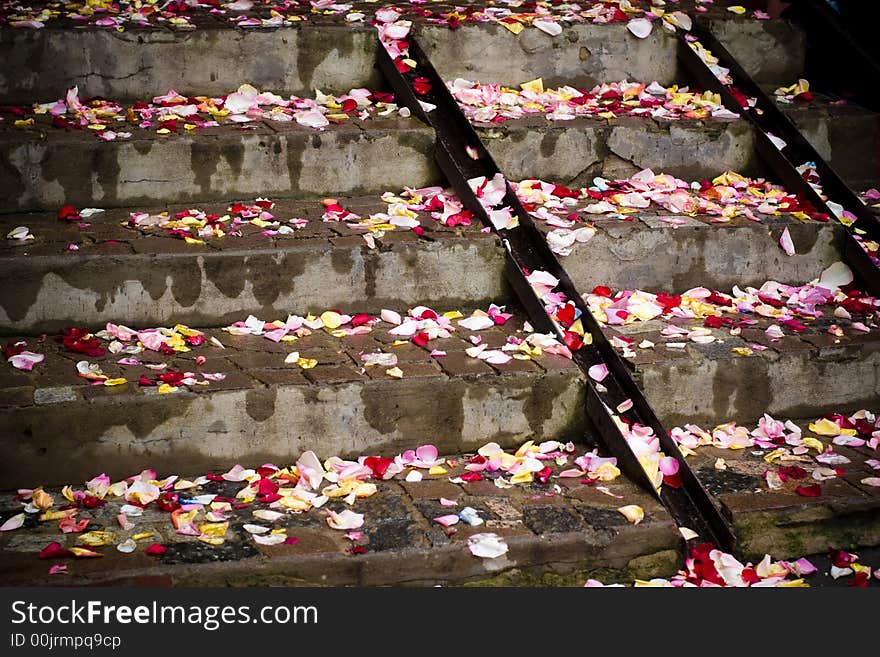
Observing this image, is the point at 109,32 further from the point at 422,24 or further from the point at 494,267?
the point at 494,267

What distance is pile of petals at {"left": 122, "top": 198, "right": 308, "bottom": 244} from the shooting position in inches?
173

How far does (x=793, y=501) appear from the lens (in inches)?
145

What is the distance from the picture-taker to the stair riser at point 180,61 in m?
4.99

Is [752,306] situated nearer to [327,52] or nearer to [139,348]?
[327,52]

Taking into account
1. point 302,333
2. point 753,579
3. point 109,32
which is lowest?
point 753,579

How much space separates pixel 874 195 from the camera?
18.0 ft

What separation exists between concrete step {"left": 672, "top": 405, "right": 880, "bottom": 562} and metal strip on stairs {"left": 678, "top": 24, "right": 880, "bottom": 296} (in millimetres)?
1138

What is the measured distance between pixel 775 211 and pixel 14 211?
130 inches

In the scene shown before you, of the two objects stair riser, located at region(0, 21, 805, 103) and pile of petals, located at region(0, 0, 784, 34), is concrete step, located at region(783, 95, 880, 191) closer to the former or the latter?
stair riser, located at region(0, 21, 805, 103)

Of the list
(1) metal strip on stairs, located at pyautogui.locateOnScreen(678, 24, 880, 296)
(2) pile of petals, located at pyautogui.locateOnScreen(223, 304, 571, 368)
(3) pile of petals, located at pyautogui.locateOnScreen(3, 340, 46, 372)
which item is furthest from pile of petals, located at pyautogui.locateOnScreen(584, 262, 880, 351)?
(3) pile of petals, located at pyautogui.locateOnScreen(3, 340, 46, 372)

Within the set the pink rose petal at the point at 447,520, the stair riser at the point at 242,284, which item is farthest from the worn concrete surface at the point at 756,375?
the pink rose petal at the point at 447,520

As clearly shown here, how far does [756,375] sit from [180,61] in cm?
299

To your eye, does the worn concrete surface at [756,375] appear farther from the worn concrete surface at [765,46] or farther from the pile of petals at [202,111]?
the worn concrete surface at [765,46]

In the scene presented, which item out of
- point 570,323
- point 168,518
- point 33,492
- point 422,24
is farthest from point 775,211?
point 33,492
